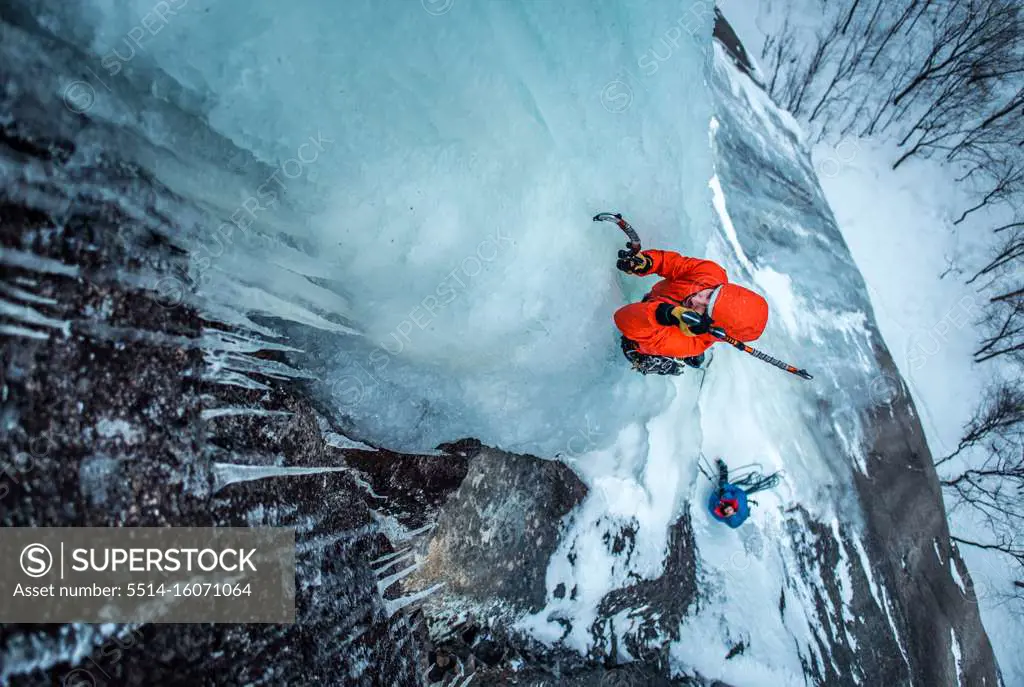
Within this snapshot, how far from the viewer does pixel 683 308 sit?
304cm

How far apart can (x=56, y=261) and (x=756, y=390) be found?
18.0 ft

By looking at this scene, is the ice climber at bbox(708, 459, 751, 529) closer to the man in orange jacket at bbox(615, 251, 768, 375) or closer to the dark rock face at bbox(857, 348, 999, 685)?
the dark rock face at bbox(857, 348, 999, 685)

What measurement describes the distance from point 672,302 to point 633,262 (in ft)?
1.05

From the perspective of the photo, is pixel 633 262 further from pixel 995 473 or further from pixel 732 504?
pixel 995 473

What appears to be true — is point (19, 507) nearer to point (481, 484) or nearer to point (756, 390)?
point (481, 484)

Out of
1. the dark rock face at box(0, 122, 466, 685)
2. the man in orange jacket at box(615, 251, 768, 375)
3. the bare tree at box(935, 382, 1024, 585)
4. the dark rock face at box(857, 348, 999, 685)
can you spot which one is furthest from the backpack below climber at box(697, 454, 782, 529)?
the bare tree at box(935, 382, 1024, 585)

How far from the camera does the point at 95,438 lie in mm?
1819

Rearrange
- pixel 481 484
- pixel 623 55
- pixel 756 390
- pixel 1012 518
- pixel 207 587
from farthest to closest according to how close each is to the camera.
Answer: pixel 1012 518 → pixel 756 390 → pixel 481 484 → pixel 623 55 → pixel 207 587

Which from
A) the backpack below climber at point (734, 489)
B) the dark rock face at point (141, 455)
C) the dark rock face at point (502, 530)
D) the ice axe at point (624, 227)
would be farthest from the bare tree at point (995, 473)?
the dark rock face at point (141, 455)

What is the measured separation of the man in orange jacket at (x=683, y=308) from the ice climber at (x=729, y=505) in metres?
2.06

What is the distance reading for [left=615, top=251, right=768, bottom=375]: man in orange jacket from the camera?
2.91 m

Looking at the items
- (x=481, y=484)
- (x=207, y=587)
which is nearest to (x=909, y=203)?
(x=481, y=484)

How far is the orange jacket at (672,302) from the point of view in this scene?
3.18m

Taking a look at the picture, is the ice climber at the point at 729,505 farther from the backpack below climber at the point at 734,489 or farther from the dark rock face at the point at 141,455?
the dark rock face at the point at 141,455
